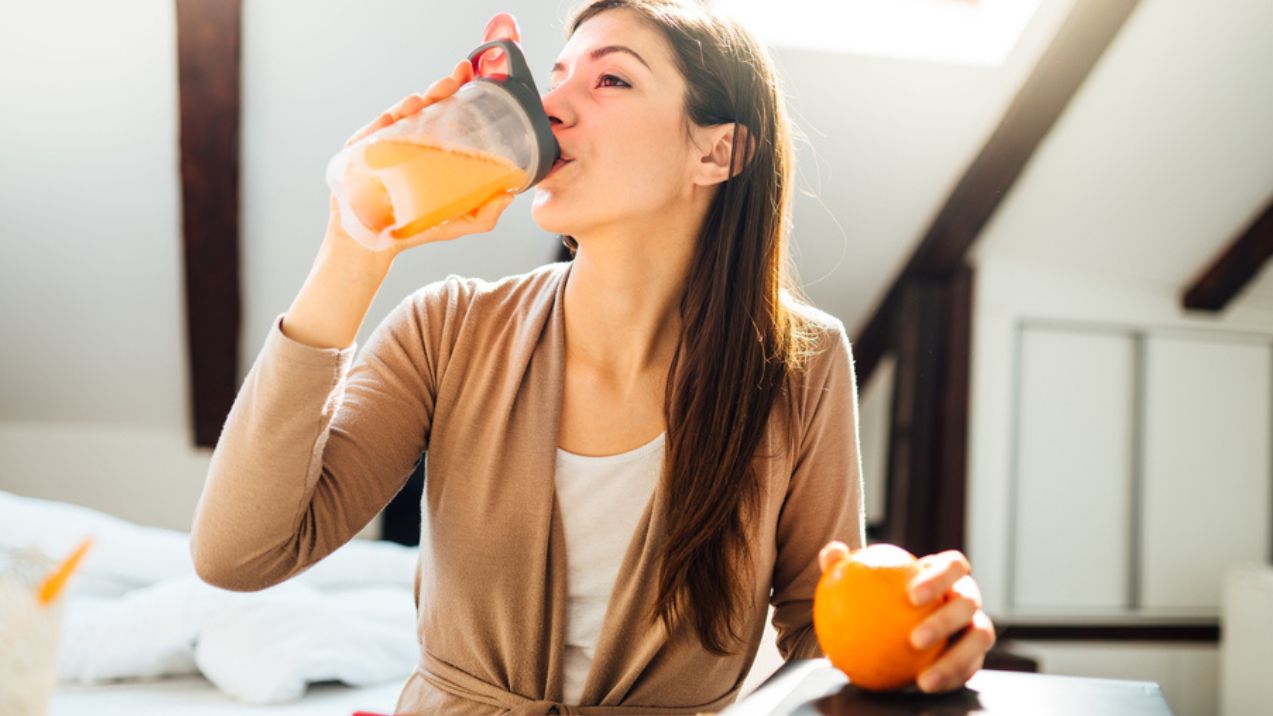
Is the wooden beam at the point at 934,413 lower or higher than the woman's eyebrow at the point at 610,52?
lower

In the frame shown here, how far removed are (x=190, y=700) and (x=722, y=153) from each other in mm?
1407

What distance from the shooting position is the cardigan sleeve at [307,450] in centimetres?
86

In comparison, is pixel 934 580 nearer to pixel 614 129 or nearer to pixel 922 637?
pixel 922 637

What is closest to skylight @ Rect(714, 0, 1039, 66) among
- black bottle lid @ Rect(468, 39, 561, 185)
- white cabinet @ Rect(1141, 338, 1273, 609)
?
white cabinet @ Rect(1141, 338, 1273, 609)

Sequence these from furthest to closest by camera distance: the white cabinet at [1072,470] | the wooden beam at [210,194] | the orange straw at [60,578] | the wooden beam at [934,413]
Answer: the white cabinet at [1072,470] < the wooden beam at [934,413] < the wooden beam at [210,194] < the orange straw at [60,578]

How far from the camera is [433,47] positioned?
9.55ft

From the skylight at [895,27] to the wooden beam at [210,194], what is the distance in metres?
1.28

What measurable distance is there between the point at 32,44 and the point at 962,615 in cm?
282

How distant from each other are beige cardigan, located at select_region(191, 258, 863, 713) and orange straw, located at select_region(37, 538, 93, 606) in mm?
454

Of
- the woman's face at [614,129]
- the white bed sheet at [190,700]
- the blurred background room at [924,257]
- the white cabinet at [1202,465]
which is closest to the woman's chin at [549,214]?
the woman's face at [614,129]

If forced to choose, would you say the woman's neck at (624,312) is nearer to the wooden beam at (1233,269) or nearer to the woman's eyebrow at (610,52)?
the woman's eyebrow at (610,52)

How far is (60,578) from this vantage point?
0.47m

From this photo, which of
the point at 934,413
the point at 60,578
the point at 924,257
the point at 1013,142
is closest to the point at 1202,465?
the point at 934,413

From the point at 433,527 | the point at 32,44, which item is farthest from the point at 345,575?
the point at 433,527
